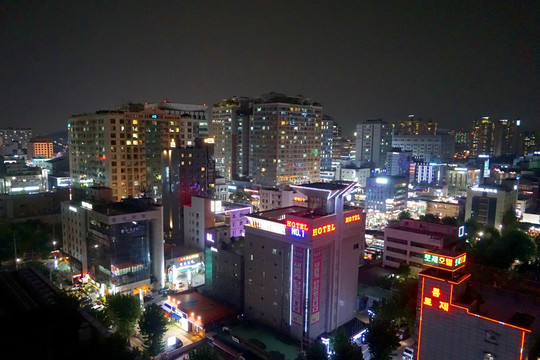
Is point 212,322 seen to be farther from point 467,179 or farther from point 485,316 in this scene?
point 467,179

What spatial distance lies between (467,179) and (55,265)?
339 ft

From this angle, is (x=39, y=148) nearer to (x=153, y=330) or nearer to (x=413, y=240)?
(x=153, y=330)

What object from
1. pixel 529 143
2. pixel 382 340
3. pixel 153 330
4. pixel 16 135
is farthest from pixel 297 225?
pixel 16 135

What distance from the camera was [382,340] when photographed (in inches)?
1165

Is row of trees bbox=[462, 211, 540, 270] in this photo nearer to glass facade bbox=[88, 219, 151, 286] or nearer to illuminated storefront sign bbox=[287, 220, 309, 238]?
illuminated storefront sign bbox=[287, 220, 309, 238]

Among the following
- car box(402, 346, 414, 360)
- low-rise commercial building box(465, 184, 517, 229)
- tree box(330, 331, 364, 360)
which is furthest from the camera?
low-rise commercial building box(465, 184, 517, 229)

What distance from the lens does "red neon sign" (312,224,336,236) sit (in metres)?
31.6

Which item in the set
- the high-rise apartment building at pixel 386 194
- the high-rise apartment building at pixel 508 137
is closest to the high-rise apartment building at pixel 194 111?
the high-rise apartment building at pixel 386 194

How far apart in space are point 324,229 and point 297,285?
219 inches

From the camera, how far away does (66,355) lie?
597 inches

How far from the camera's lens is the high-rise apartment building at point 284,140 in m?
96.9

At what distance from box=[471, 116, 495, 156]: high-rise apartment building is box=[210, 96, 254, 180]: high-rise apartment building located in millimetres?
131908

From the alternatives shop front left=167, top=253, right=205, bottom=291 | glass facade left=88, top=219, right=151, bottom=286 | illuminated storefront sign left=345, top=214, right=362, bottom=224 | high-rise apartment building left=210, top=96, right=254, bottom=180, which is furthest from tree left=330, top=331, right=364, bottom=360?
high-rise apartment building left=210, top=96, right=254, bottom=180

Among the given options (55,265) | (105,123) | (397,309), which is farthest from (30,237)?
(397,309)
